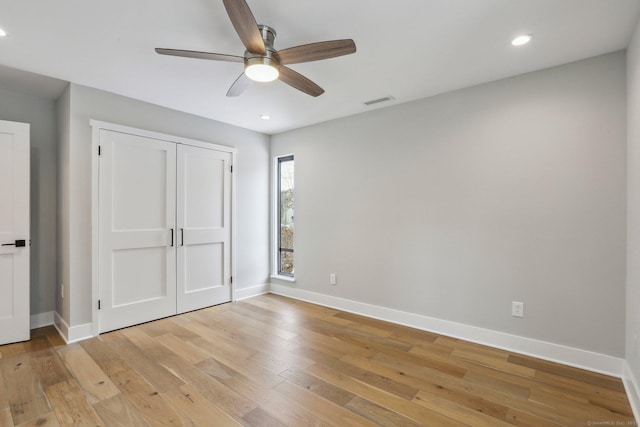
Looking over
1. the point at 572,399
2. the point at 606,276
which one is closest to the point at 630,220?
the point at 606,276

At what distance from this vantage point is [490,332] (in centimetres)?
A: 291

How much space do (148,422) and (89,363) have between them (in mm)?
1128

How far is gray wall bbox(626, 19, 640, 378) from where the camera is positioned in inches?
79.0

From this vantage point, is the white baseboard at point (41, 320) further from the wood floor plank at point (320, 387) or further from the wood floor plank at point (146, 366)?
the wood floor plank at point (320, 387)

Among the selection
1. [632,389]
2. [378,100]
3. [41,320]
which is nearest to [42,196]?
[41,320]

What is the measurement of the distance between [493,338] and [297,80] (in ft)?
9.57

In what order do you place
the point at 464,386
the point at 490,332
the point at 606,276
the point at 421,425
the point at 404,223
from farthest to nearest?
the point at 404,223
the point at 490,332
the point at 606,276
the point at 464,386
the point at 421,425

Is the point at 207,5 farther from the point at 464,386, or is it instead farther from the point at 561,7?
the point at 464,386

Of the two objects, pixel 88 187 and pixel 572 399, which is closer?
pixel 572 399

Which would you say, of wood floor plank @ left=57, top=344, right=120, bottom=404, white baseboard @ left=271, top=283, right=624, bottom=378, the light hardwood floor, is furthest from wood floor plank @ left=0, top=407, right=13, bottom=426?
white baseboard @ left=271, top=283, right=624, bottom=378

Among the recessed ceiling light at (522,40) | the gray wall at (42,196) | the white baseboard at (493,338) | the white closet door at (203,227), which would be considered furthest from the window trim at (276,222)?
the recessed ceiling light at (522,40)

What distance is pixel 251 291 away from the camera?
458cm

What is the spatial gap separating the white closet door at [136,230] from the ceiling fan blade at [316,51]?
2.21 m

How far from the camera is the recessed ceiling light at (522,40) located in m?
2.18
